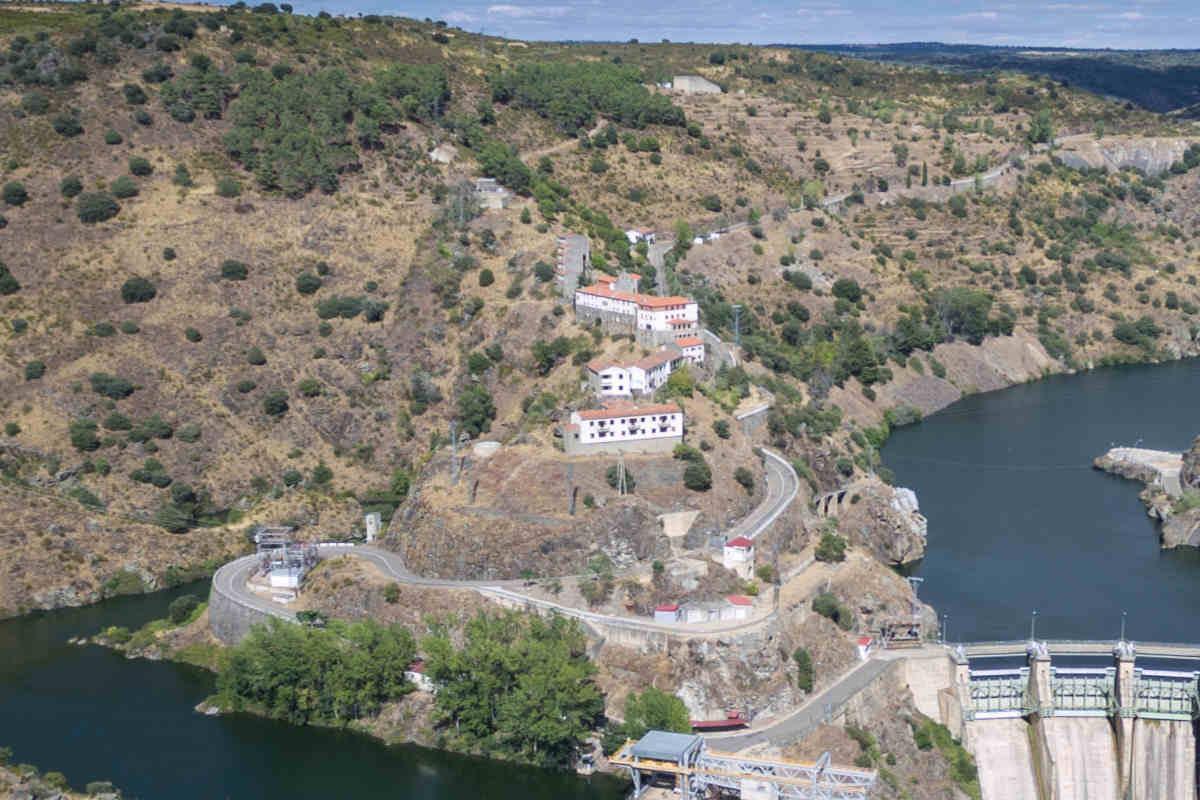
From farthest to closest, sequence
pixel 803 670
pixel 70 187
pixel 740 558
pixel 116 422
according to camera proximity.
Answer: pixel 70 187
pixel 116 422
pixel 740 558
pixel 803 670

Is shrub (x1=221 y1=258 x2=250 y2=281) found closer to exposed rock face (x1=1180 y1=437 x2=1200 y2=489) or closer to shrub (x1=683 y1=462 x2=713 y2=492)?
shrub (x1=683 y1=462 x2=713 y2=492)

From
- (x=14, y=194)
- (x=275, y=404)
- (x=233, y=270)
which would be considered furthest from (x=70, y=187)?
(x=275, y=404)

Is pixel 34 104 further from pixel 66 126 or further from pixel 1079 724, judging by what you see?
pixel 1079 724

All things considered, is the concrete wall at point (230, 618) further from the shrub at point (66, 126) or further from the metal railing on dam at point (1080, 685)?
the shrub at point (66, 126)

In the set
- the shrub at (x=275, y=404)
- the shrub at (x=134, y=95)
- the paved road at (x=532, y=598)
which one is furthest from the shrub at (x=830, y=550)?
the shrub at (x=134, y=95)

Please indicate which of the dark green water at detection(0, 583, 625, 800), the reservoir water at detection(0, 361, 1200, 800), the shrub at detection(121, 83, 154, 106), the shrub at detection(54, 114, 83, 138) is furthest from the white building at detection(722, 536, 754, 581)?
the shrub at detection(121, 83, 154, 106)

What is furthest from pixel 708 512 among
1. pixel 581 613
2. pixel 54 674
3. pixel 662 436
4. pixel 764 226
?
pixel 764 226
